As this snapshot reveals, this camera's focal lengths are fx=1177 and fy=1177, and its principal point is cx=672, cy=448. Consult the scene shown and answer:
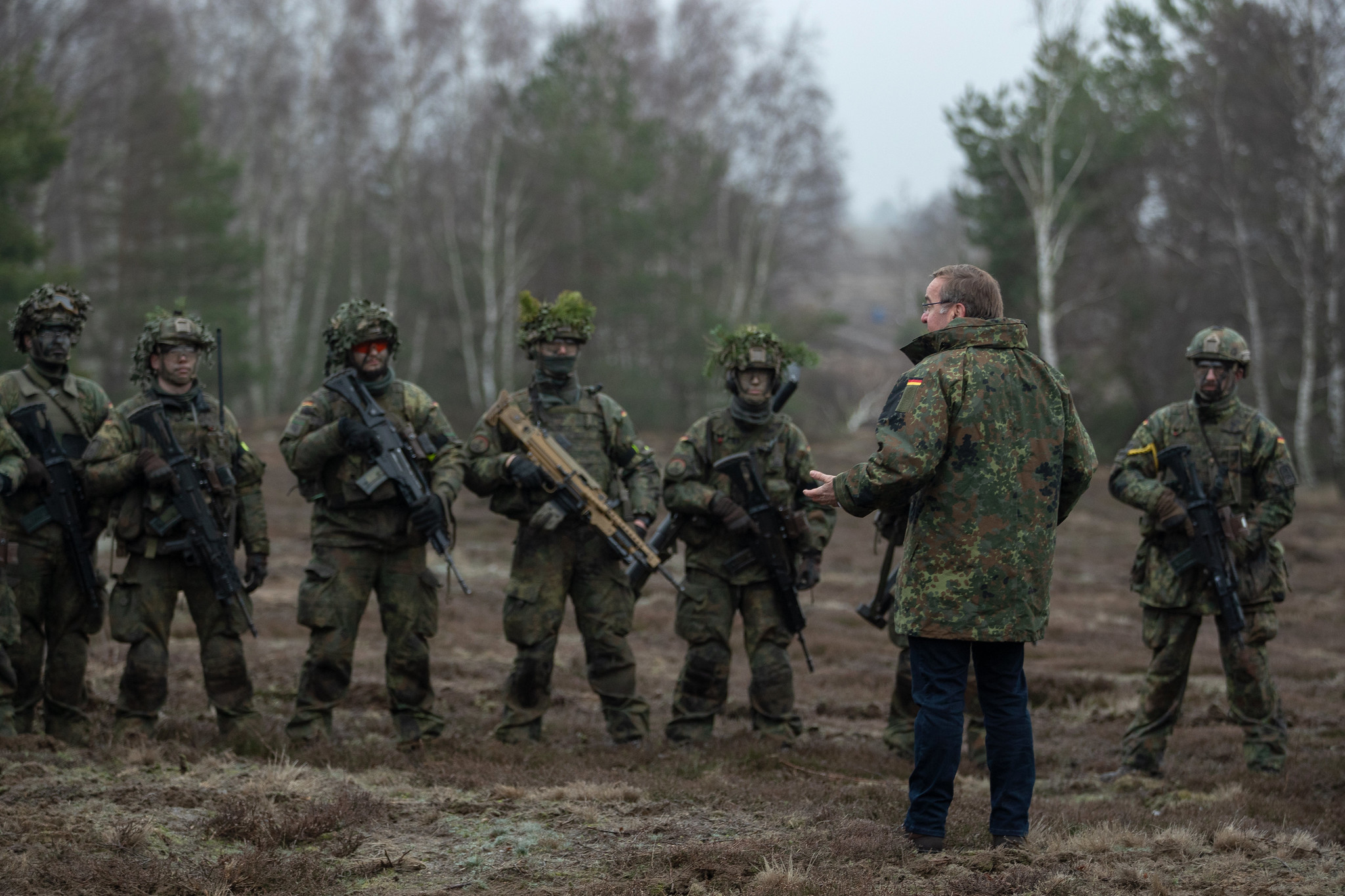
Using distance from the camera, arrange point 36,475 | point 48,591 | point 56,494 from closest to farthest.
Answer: point 36,475 → point 56,494 → point 48,591

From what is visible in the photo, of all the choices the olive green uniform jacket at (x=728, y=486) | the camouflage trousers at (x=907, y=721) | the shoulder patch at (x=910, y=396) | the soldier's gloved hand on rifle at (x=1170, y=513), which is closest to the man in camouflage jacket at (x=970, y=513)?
the shoulder patch at (x=910, y=396)

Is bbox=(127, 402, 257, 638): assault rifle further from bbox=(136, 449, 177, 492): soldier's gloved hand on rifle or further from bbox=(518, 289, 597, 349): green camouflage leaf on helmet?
bbox=(518, 289, 597, 349): green camouflage leaf on helmet

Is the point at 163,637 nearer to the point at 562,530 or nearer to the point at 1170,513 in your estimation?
the point at 562,530

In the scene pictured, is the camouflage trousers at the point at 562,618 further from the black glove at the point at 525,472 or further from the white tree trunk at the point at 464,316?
the white tree trunk at the point at 464,316

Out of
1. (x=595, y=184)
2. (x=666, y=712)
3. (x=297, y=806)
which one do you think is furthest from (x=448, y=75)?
(x=297, y=806)

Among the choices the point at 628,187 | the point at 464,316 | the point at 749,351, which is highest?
the point at 628,187

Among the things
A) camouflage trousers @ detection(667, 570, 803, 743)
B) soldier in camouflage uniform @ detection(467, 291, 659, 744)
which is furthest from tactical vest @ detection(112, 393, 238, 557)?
camouflage trousers @ detection(667, 570, 803, 743)

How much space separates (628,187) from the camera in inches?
1070

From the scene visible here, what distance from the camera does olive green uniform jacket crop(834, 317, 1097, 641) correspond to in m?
4.53

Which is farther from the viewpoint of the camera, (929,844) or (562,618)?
(562,618)

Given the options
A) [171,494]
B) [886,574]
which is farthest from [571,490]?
[171,494]

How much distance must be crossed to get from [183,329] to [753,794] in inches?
166

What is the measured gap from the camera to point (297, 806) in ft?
17.7

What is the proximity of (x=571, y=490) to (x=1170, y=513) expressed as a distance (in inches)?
138
